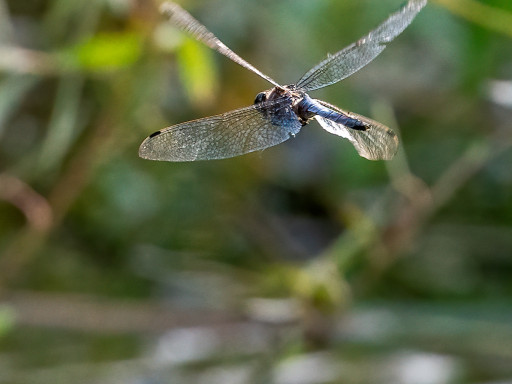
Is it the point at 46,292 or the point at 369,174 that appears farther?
the point at 369,174

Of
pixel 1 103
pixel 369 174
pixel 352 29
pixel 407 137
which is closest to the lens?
pixel 1 103

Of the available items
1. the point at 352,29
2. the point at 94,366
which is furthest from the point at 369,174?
the point at 94,366

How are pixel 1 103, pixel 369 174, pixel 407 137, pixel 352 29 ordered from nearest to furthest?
pixel 1 103 → pixel 352 29 → pixel 369 174 → pixel 407 137

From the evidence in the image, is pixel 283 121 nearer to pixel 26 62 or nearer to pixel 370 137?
pixel 370 137

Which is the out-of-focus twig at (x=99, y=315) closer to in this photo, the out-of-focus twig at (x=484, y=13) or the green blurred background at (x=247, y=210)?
the green blurred background at (x=247, y=210)

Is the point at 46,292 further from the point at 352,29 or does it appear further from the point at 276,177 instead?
the point at 352,29

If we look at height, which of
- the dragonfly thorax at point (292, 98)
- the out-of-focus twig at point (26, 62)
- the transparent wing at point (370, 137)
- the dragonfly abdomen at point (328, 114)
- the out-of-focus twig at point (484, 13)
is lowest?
the transparent wing at point (370, 137)

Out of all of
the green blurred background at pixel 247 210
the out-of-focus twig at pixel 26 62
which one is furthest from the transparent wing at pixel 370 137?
the out-of-focus twig at pixel 26 62

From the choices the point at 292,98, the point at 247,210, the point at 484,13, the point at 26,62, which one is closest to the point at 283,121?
the point at 292,98

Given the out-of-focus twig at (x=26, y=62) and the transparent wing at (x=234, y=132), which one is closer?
the transparent wing at (x=234, y=132)
